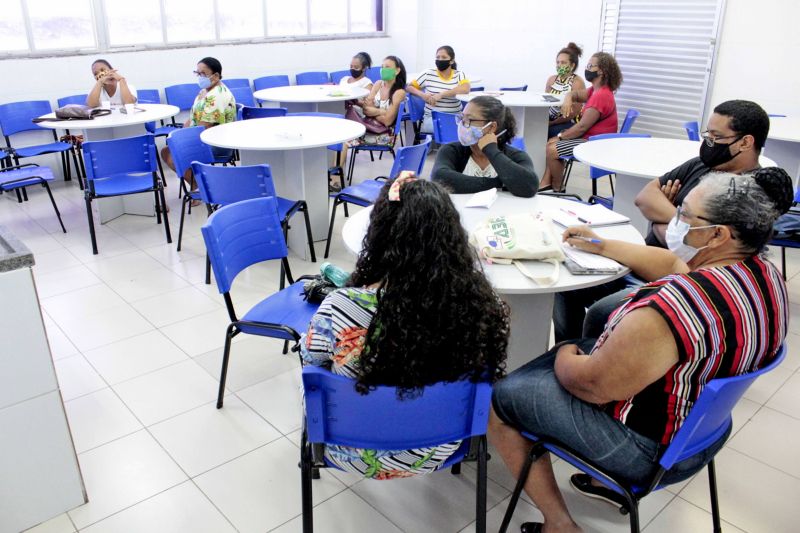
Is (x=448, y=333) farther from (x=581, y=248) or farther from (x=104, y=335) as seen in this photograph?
(x=104, y=335)

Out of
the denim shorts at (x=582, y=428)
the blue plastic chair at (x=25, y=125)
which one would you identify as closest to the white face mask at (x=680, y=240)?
the denim shorts at (x=582, y=428)

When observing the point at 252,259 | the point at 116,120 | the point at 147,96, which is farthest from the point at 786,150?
the point at 147,96

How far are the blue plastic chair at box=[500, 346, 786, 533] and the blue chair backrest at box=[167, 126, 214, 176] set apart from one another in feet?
11.1

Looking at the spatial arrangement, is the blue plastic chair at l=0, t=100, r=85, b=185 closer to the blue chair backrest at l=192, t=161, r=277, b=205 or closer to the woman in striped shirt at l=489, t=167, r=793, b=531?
the blue chair backrest at l=192, t=161, r=277, b=205

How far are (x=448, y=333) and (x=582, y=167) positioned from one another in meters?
6.07

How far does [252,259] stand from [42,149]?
4.10 metres

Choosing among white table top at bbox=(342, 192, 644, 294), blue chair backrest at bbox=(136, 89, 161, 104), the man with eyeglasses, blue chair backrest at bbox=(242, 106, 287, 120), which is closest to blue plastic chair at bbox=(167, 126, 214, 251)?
blue chair backrest at bbox=(242, 106, 287, 120)

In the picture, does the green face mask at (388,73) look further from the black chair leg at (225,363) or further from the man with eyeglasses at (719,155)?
the black chair leg at (225,363)

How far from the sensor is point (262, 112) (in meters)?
5.43

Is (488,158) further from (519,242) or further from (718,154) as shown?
(718,154)

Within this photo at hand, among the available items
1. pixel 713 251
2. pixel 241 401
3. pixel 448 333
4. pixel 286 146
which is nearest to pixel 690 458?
pixel 713 251

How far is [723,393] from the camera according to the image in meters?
1.49

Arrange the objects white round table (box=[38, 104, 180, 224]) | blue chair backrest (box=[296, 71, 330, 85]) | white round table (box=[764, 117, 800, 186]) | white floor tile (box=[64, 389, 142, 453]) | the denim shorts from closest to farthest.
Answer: the denim shorts
white floor tile (box=[64, 389, 142, 453])
white round table (box=[764, 117, 800, 186])
white round table (box=[38, 104, 180, 224])
blue chair backrest (box=[296, 71, 330, 85])

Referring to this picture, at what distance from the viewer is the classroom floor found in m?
2.18
